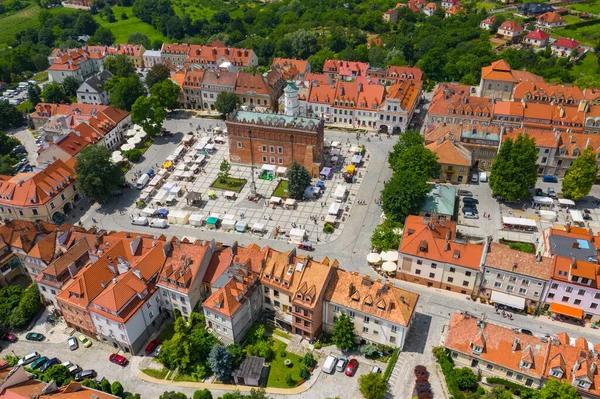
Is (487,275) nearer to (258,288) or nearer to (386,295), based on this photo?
(386,295)

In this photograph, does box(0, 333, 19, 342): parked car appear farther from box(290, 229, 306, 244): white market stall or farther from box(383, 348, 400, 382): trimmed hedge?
box(383, 348, 400, 382): trimmed hedge

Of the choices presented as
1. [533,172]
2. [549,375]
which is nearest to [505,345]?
[549,375]

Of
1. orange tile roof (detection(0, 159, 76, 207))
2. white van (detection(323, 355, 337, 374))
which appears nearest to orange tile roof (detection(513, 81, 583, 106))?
white van (detection(323, 355, 337, 374))

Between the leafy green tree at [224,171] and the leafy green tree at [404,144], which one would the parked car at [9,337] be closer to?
the leafy green tree at [224,171]

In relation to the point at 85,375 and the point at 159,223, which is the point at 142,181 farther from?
the point at 85,375

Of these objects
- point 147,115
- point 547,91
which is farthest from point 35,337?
point 547,91

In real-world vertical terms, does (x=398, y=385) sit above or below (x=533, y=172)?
below

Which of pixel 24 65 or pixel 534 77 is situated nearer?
pixel 534 77

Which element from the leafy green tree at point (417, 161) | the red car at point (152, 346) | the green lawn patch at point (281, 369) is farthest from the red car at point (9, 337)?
the leafy green tree at point (417, 161)
